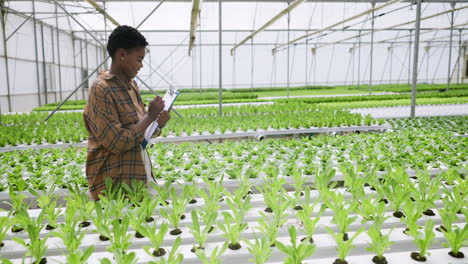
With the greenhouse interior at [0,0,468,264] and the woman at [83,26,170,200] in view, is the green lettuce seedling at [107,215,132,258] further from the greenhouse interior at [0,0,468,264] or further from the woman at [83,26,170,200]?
the woman at [83,26,170,200]

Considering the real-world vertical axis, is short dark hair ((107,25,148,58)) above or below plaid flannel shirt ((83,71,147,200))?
above

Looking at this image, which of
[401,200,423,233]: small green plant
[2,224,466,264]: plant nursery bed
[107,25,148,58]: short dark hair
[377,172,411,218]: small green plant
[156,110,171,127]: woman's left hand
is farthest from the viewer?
[156,110,171,127]: woman's left hand

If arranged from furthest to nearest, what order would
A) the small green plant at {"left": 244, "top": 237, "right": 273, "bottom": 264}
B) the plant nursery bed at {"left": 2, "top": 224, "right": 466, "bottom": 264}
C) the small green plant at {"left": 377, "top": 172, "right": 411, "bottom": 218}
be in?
the small green plant at {"left": 377, "top": 172, "right": 411, "bottom": 218}
the plant nursery bed at {"left": 2, "top": 224, "right": 466, "bottom": 264}
the small green plant at {"left": 244, "top": 237, "right": 273, "bottom": 264}

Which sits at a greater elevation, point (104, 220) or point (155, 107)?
point (155, 107)

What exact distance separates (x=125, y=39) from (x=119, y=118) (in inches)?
18.8

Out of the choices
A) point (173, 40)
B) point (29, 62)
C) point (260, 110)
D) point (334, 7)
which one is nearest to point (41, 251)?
point (260, 110)

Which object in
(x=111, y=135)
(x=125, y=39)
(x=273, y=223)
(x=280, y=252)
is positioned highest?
(x=125, y=39)

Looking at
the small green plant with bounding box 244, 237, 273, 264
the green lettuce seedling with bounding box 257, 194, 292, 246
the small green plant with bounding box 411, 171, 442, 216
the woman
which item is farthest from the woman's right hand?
the small green plant with bounding box 411, 171, 442, 216

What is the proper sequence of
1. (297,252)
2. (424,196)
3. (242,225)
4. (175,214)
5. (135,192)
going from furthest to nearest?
(135,192)
(424,196)
(175,214)
(242,225)
(297,252)

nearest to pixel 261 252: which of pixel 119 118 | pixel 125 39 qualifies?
pixel 119 118

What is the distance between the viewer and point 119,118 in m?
2.12

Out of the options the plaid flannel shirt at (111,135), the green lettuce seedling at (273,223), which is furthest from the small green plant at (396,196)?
the plaid flannel shirt at (111,135)

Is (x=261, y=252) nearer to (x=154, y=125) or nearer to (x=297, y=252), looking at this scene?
(x=297, y=252)

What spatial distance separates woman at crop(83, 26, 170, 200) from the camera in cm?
198
